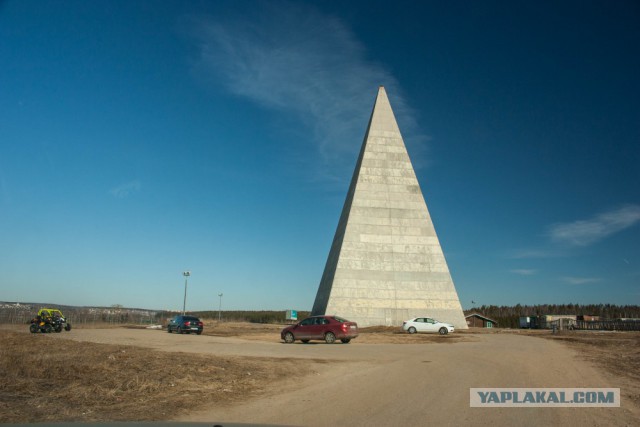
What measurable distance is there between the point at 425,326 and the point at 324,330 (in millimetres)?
12706

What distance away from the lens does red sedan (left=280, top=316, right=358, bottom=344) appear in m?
26.4

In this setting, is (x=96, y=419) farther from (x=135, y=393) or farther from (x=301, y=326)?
(x=301, y=326)

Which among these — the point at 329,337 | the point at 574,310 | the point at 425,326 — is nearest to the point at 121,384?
the point at 329,337

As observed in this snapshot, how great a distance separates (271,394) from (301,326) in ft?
58.4

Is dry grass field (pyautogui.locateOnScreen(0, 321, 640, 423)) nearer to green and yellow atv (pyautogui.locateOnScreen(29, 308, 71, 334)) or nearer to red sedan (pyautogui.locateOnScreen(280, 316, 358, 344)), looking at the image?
red sedan (pyautogui.locateOnScreen(280, 316, 358, 344))

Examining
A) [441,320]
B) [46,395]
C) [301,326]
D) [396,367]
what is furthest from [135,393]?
[441,320]

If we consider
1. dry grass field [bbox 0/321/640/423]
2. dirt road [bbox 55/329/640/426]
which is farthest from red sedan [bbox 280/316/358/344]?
dry grass field [bbox 0/321/640/423]

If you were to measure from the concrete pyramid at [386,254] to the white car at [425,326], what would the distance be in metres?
2.91

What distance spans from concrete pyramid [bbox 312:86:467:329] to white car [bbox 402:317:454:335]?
9.55 ft

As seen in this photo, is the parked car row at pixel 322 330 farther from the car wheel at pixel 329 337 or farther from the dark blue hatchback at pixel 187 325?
the dark blue hatchback at pixel 187 325

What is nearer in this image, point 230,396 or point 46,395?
point 46,395

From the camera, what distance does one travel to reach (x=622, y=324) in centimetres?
6094

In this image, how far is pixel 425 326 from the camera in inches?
1437

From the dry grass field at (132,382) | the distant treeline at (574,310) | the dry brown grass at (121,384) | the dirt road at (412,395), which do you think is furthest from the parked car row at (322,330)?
the distant treeline at (574,310)
